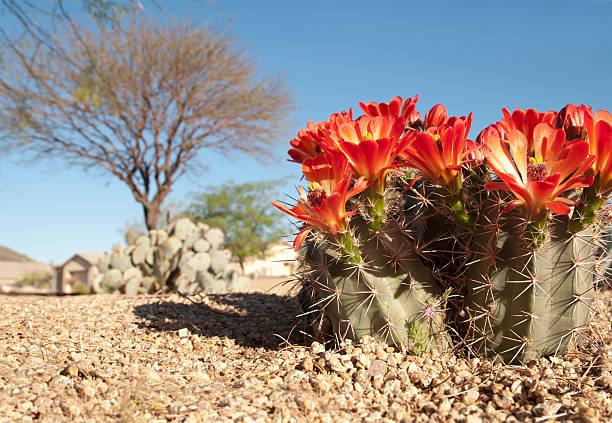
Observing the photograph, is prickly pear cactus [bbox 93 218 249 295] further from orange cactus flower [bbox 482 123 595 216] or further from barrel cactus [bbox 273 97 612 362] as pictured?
orange cactus flower [bbox 482 123 595 216]

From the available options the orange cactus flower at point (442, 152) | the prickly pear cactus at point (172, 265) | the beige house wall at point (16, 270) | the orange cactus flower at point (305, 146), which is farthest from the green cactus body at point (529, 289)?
the beige house wall at point (16, 270)

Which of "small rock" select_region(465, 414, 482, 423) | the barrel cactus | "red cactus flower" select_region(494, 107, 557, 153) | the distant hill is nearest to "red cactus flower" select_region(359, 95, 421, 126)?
the barrel cactus

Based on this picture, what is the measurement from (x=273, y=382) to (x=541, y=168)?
1.34m

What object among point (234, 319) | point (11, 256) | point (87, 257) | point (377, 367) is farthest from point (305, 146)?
point (11, 256)

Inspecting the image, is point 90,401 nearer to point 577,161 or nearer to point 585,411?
point 585,411

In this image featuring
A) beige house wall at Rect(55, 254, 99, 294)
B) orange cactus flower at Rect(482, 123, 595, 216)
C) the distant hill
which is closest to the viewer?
orange cactus flower at Rect(482, 123, 595, 216)

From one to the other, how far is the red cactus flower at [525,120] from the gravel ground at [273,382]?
0.99 metres

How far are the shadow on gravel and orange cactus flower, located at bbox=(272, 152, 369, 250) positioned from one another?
0.82m

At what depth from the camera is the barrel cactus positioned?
6.20ft

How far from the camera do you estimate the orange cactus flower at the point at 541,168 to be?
1741mm

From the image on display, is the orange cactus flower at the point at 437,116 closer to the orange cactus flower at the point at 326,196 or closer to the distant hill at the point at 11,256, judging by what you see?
the orange cactus flower at the point at 326,196

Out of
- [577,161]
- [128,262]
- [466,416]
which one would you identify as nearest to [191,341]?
[466,416]

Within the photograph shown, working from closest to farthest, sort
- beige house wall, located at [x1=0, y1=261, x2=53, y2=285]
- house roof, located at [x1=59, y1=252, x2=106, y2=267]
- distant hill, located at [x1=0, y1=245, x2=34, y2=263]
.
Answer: house roof, located at [x1=59, y1=252, x2=106, y2=267], beige house wall, located at [x1=0, y1=261, x2=53, y2=285], distant hill, located at [x1=0, y1=245, x2=34, y2=263]

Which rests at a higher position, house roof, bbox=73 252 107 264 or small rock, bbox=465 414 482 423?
house roof, bbox=73 252 107 264
